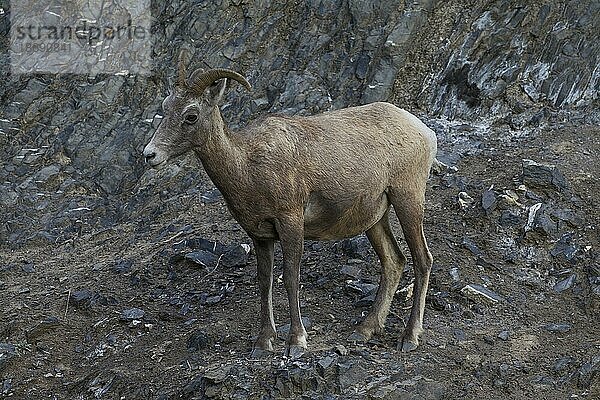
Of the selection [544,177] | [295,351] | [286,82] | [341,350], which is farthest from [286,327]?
[286,82]

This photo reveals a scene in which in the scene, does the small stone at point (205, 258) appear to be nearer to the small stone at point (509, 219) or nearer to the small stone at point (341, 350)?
the small stone at point (341, 350)

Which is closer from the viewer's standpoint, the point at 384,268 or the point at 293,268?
the point at 293,268

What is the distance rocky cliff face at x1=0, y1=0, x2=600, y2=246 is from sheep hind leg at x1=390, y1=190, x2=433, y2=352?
20.2 ft

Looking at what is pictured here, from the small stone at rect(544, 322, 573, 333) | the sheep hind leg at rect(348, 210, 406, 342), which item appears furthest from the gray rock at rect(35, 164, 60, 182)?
the small stone at rect(544, 322, 573, 333)

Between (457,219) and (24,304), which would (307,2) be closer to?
(457,219)

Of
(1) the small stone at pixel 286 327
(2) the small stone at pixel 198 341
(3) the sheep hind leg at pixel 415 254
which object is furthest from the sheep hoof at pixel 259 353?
(3) the sheep hind leg at pixel 415 254

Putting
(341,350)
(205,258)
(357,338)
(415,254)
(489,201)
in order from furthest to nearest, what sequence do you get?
(489,201)
(205,258)
(415,254)
(357,338)
(341,350)

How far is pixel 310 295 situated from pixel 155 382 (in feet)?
8.21

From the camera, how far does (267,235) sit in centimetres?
974

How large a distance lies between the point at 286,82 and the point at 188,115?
27.5ft

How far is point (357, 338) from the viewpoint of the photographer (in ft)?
34.2

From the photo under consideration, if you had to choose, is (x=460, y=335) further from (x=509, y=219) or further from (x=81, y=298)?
(x=81, y=298)

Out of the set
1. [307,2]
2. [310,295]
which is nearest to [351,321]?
[310,295]

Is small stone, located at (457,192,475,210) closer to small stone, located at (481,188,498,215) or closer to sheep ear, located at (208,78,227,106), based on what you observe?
small stone, located at (481,188,498,215)
